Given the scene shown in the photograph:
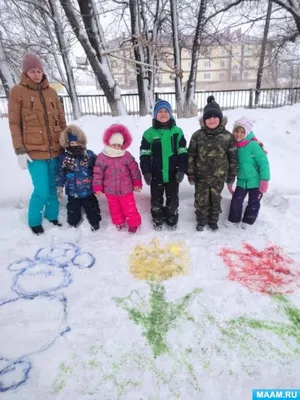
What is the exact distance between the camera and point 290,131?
4609mm

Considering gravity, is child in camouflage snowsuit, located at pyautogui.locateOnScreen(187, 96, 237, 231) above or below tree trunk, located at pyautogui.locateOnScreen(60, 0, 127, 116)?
below

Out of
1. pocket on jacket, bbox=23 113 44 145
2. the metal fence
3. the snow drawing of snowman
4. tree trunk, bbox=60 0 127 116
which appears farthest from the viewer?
the metal fence

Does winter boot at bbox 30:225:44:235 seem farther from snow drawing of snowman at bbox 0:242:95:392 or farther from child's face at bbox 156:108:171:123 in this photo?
child's face at bbox 156:108:171:123

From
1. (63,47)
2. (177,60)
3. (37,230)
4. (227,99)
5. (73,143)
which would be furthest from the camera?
(227,99)

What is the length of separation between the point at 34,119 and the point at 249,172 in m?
2.29

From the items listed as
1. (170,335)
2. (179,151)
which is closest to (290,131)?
(179,151)

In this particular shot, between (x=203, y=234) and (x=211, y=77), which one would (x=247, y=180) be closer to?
(x=203, y=234)

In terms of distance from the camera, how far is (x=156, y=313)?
2.14 meters

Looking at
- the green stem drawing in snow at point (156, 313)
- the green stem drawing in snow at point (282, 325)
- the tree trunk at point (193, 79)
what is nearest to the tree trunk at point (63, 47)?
the tree trunk at point (193, 79)

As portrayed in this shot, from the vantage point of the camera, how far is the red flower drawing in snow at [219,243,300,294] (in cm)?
239

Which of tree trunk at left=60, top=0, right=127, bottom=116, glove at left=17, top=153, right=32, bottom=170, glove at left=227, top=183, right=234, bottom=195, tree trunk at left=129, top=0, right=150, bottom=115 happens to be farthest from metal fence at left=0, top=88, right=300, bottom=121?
glove at left=17, top=153, right=32, bottom=170

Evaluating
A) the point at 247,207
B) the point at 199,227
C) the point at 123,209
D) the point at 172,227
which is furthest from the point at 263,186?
the point at 123,209

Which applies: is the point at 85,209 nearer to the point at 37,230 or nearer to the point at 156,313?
the point at 37,230

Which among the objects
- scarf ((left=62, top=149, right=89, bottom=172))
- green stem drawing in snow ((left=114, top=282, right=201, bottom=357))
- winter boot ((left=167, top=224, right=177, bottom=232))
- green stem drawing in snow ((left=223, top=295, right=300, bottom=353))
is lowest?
green stem drawing in snow ((left=223, top=295, right=300, bottom=353))
